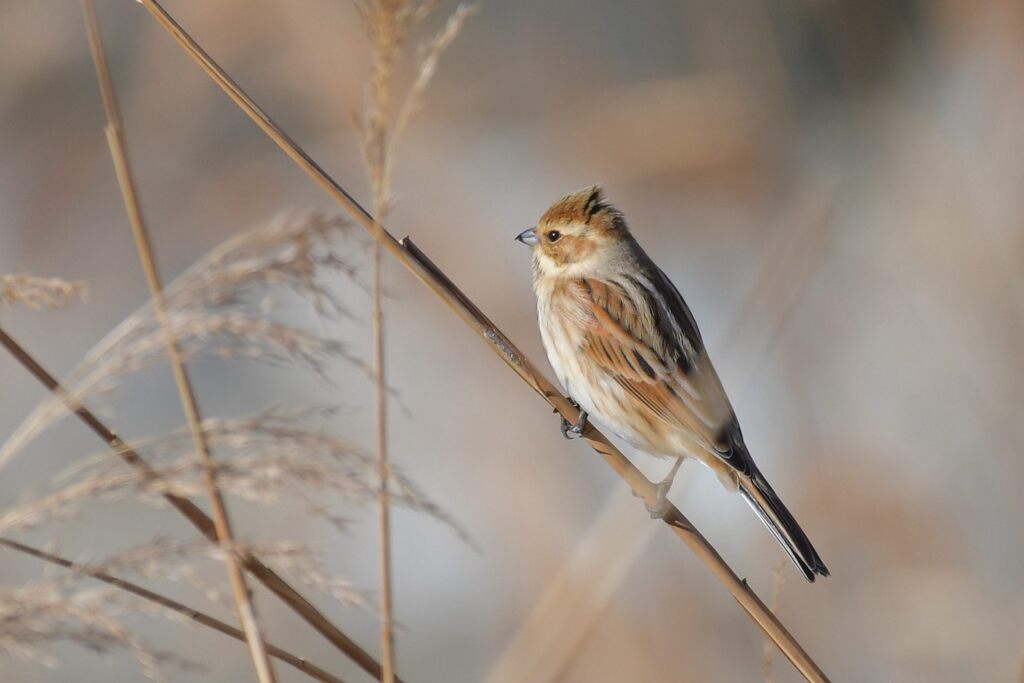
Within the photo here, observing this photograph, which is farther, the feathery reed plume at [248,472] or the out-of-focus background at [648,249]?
the out-of-focus background at [648,249]

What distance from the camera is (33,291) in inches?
64.7

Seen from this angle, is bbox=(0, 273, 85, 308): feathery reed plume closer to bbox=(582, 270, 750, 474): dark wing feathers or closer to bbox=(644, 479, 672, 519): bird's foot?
bbox=(644, 479, 672, 519): bird's foot

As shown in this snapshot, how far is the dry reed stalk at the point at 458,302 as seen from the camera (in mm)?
1844

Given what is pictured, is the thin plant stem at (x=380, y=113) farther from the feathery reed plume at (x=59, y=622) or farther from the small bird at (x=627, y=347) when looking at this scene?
the small bird at (x=627, y=347)

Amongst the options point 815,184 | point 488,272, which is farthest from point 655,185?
point 488,272

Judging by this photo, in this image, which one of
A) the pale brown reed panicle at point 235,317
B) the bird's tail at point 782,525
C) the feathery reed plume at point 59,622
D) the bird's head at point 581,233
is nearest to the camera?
the feathery reed plume at point 59,622

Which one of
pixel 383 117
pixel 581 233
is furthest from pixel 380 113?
pixel 581 233

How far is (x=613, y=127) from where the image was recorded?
18.2ft

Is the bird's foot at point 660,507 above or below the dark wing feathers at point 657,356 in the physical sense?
below

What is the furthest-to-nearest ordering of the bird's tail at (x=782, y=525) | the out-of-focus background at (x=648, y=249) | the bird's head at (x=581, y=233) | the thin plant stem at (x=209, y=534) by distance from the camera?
the out-of-focus background at (x=648, y=249) < the bird's head at (x=581, y=233) < the bird's tail at (x=782, y=525) < the thin plant stem at (x=209, y=534)

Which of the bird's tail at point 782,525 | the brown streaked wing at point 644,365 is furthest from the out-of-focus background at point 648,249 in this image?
the bird's tail at point 782,525

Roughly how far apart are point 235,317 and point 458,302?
1.77 feet

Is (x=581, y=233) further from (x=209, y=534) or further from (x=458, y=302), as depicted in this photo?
(x=209, y=534)

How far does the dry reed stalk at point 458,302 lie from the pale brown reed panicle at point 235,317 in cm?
12
